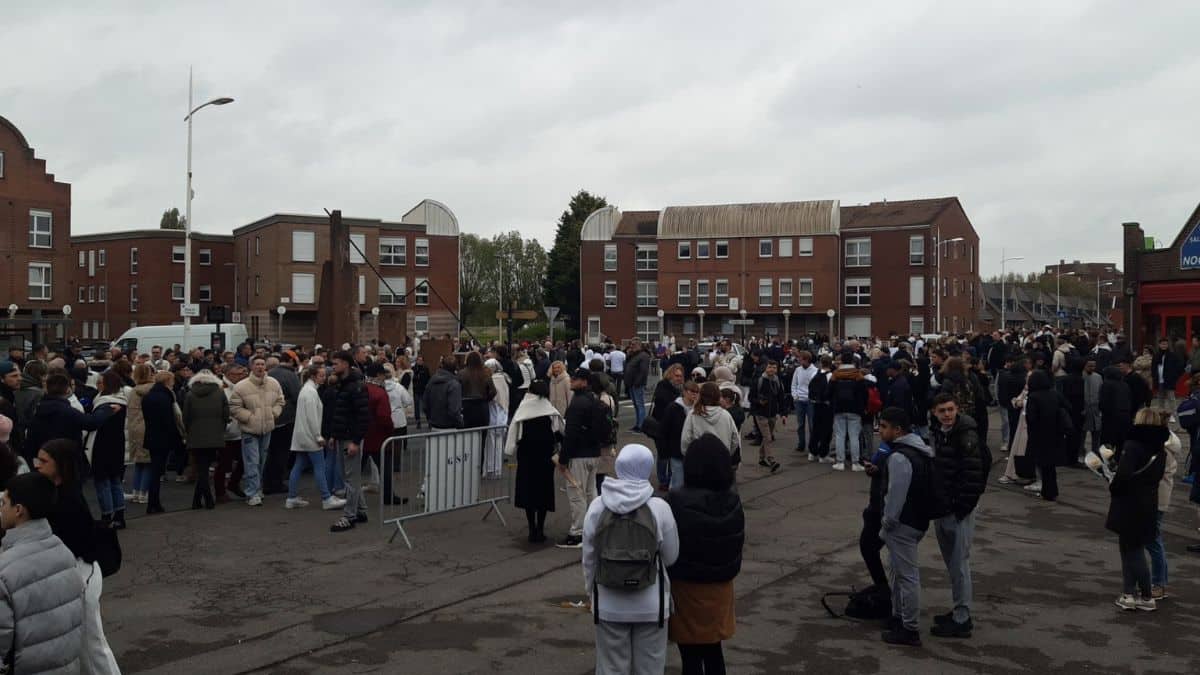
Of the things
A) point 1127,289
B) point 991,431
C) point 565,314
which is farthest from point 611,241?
point 991,431

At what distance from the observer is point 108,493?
10.4 m

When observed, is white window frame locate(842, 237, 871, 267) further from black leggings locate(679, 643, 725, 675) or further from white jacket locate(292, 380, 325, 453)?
black leggings locate(679, 643, 725, 675)

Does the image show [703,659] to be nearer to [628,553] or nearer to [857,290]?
[628,553]

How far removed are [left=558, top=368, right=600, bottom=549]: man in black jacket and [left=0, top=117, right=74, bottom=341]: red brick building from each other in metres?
42.5

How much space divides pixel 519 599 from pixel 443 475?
2437 mm

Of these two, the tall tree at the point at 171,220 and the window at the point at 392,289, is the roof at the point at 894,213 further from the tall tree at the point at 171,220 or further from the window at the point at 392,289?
the tall tree at the point at 171,220

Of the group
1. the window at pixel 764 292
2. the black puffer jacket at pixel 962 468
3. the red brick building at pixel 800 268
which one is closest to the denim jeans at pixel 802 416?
the black puffer jacket at pixel 962 468

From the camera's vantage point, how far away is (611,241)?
224ft

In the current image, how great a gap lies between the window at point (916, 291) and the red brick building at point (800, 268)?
6 cm

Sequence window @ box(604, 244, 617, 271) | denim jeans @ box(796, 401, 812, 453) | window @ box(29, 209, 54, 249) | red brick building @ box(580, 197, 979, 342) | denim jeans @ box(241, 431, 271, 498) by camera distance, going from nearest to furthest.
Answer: denim jeans @ box(241, 431, 271, 498) → denim jeans @ box(796, 401, 812, 453) → window @ box(29, 209, 54, 249) → red brick building @ box(580, 197, 979, 342) → window @ box(604, 244, 617, 271)

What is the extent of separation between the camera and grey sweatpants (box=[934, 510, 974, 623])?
23.4ft

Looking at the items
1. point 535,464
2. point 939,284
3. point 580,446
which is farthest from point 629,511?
point 939,284

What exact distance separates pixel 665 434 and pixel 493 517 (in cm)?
233

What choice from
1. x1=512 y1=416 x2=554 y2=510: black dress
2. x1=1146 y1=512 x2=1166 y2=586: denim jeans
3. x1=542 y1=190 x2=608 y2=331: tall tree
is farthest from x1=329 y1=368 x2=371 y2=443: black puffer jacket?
x1=542 y1=190 x2=608 y2=331: tall tree
